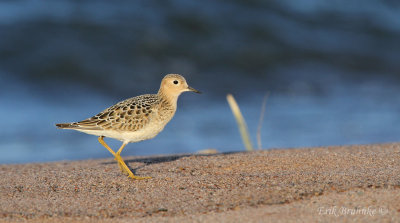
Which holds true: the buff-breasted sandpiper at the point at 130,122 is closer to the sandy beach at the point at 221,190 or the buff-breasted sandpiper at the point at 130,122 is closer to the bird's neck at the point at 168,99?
the bird's neck at the point at 168,99

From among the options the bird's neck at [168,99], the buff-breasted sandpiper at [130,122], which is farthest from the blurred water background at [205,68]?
the buff-breasted sandpiper at [130,122]

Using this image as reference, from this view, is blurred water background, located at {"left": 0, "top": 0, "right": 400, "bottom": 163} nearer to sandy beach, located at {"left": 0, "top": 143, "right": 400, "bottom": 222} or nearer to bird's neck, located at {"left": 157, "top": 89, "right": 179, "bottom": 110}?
bird's neck, located at {"left": 157, "top": 89, "right": 179, "bottom": 110}

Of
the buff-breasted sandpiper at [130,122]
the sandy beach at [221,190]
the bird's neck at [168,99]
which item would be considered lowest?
the sandy beach at [221,190]

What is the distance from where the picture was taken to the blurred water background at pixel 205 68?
32.9 ft

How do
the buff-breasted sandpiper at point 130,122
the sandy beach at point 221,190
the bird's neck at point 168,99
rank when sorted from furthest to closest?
1. the bird's neck at point 168,99
2. the buff-breasted sandpiper at point 130,122
3. the sandy beach at point 221,190

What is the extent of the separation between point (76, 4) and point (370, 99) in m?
8.78

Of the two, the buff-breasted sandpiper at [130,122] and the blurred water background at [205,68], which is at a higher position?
the blurred water background at [205,68]

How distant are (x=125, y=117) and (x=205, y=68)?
338 inches

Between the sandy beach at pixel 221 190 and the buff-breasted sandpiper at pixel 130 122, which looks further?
the buff-breasted sandpiper at pixel 130 122

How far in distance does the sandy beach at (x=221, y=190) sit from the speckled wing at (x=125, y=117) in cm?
49

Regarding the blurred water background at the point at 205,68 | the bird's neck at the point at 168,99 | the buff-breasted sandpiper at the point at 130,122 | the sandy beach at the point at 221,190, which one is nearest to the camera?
the sandy beach at the point at 221,190

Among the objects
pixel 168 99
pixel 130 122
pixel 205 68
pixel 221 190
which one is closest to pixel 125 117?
pixel 130 122

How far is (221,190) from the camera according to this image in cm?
440

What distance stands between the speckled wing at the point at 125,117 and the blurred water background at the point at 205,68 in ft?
11.9
